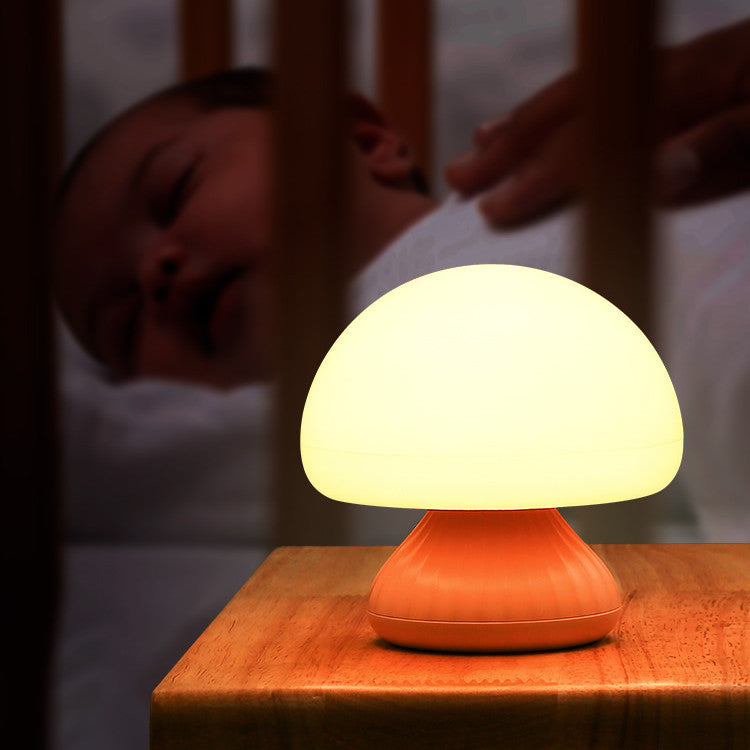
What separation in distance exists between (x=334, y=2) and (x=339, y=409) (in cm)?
112

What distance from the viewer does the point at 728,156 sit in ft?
5.64

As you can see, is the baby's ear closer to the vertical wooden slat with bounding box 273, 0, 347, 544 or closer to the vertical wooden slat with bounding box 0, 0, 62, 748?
the vertical wooden slat with bounding box 273, 0, 347, 544

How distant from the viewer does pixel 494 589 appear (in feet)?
2.90

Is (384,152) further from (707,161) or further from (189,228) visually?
(707,161)

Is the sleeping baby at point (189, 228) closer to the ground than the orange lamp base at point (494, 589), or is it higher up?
higher up

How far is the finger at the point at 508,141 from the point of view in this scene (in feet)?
5.74

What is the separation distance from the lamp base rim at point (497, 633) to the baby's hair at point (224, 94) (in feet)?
3.62

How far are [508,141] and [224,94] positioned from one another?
49 centimetres

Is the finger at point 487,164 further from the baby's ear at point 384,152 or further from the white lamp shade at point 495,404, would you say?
the white lamp shade at point 495,404

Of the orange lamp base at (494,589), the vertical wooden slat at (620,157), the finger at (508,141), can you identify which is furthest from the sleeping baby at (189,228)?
the orange lamp base at (494,589)

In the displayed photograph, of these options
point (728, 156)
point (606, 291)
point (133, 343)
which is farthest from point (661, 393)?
point (133, 343)

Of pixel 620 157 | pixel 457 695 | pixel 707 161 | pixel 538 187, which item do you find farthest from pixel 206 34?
pixel 457 695

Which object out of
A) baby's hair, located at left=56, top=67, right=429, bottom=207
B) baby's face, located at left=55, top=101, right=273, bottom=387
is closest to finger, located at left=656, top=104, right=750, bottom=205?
baby's hair, located at left=56, top=67, right=429, bottom=207

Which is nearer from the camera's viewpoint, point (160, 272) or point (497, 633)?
point (497, 633)
